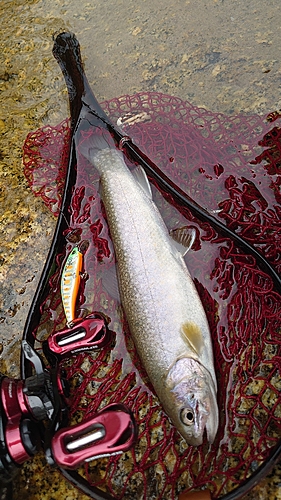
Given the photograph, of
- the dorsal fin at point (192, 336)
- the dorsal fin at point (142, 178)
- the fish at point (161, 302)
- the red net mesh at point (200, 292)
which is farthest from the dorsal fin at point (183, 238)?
the dorsal fin at point (192, 336)

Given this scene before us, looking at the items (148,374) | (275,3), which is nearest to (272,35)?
(275,3)

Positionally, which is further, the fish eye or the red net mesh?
the red net mesh

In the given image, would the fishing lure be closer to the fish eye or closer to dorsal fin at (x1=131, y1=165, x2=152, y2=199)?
dorsal fin at (x1=131, y1=165, x2=152, y2=199)

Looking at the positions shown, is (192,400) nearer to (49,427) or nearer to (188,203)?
(49,427)

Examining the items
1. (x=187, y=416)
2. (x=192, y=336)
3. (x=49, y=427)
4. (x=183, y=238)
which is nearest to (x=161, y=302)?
(x=192, y=336)

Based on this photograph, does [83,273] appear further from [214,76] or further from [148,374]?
[214,76]

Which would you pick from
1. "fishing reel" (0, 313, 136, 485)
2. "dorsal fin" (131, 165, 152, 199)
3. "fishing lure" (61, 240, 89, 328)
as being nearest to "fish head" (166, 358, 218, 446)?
"fishing reel" (0, 313, 136, 485)
